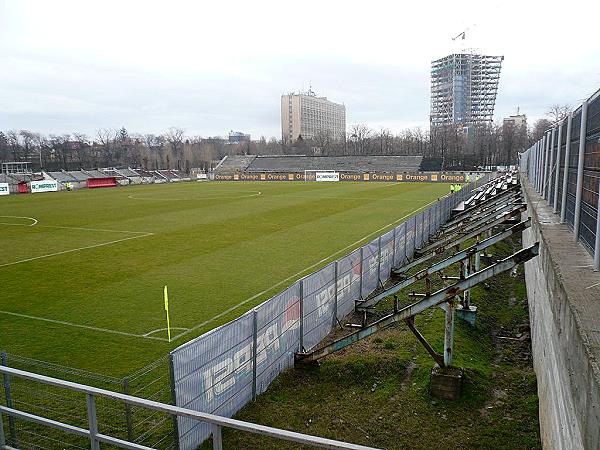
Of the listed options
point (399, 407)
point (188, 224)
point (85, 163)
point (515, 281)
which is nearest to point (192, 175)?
point (85, 163)

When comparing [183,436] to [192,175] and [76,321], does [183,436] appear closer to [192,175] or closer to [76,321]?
[76,321]

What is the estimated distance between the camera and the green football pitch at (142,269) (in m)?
12.1

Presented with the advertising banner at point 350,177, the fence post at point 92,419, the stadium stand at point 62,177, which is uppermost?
the fence post at point 92,419

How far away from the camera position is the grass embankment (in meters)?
7.61

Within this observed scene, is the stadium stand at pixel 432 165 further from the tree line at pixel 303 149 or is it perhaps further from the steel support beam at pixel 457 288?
the steel support beam at pixel 457 288

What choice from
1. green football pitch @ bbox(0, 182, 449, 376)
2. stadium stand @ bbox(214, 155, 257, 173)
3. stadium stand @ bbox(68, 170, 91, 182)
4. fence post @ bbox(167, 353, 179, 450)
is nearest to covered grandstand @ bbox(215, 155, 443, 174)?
stadium stand @ bbox(214, 155, 257, 173)

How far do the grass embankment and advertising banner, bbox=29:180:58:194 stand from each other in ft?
228

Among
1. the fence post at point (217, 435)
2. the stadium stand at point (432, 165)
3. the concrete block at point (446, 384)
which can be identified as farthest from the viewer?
the stadium stand at point (432, 165)

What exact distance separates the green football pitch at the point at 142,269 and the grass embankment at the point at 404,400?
3.74 meters

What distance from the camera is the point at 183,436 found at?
7.02 m

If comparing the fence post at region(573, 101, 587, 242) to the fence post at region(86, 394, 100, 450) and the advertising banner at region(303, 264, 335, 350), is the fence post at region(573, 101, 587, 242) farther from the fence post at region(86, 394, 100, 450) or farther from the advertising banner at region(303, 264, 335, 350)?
the fence post at region(86, 394, 100, 450)

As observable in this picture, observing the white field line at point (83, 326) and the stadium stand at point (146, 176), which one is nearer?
the white field line at point (83, 326)

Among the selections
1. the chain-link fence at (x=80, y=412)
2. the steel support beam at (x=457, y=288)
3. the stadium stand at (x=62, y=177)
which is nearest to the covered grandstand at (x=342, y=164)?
the stadium stand at (x=62, y=177)

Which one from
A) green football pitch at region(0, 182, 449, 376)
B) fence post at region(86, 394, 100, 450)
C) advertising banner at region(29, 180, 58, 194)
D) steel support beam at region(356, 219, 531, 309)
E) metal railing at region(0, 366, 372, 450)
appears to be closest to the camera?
metal railing at region(0, 366, 372, 450)
